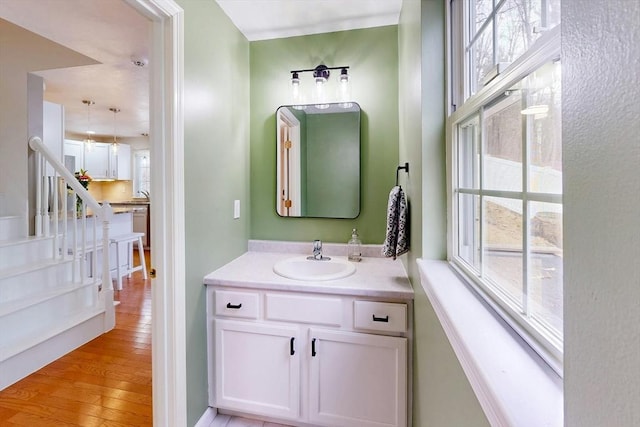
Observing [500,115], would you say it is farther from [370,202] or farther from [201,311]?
[201,311]

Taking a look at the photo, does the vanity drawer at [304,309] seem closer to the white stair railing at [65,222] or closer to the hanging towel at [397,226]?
the hanging towel at [397,226]

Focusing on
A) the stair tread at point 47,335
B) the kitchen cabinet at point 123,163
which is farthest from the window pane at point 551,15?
the kitchen cabinet at point 123,163

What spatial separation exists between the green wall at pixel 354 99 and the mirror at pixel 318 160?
53mm

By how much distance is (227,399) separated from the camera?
1.61 m

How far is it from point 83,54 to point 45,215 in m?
1.46

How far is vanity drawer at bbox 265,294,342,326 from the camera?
4.87ft

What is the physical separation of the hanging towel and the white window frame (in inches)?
13.6

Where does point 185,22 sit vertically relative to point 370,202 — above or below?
above

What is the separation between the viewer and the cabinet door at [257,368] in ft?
5.04

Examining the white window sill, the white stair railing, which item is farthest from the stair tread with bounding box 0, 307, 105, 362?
the white window sill

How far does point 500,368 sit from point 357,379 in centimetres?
110

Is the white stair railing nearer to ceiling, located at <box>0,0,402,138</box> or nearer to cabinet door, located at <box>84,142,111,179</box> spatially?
ceiling, located at <box>0,0,402,138</box>

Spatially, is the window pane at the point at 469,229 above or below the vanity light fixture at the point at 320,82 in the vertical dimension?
below

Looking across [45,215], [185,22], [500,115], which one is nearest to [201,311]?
[185,22]
